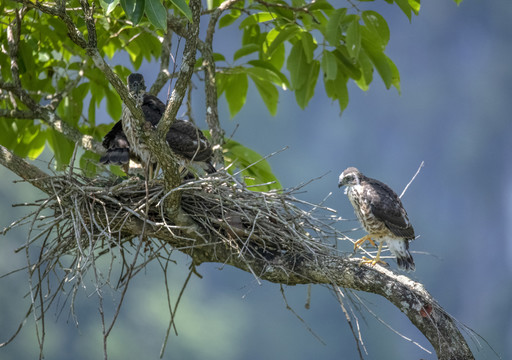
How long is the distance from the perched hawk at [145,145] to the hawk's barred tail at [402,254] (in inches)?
43.9

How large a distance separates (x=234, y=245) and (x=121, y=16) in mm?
2087

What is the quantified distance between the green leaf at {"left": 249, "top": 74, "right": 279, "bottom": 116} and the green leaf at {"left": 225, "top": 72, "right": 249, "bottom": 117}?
13 centimetres

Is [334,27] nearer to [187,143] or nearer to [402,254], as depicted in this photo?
[187,143]

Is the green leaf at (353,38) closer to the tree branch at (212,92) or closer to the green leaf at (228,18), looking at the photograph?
the tree branch at (212,92)

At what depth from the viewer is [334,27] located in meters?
4.13

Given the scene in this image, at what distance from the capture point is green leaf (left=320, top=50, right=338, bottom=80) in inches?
169

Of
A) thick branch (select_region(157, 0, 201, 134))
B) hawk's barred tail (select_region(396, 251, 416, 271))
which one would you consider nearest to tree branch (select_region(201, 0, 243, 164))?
hawk's barred tail (select_region(396, 251, 416, 271))

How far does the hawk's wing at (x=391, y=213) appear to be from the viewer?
3957mm

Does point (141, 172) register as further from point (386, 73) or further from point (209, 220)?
point (386, 73)

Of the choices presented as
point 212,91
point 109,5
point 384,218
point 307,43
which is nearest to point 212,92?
point 212,91

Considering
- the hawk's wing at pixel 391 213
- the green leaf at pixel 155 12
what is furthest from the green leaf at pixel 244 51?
the green leaf at pixel 155 12

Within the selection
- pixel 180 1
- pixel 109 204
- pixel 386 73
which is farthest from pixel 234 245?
pixel 386 73

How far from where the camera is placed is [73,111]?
5.21 meters

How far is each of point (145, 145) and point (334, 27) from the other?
1289 millimetres
